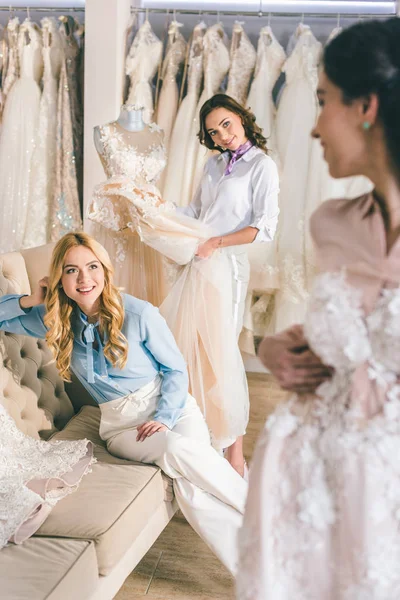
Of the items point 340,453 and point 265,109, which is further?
point 265,109

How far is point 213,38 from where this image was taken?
407 cm

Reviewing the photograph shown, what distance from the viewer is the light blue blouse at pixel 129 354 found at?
2.28m

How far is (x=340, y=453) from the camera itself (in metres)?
0.91

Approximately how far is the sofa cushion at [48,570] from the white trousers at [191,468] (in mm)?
454

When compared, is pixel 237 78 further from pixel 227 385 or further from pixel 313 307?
pixel 313 307

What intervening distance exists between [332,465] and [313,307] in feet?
0.65

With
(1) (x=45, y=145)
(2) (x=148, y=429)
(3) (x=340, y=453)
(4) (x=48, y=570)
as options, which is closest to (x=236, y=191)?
(2) (x=148, y=429)

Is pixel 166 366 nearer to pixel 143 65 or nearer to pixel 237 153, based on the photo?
pixel 237 153

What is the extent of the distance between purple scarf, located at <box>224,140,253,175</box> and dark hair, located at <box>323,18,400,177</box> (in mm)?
2213

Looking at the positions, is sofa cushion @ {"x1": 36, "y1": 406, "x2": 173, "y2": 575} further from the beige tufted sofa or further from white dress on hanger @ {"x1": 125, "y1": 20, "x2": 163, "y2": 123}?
white dress on hanger @ {"x1": 125, "y1": 20, "x2": 163, "y2": 123}

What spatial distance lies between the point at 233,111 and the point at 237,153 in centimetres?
19

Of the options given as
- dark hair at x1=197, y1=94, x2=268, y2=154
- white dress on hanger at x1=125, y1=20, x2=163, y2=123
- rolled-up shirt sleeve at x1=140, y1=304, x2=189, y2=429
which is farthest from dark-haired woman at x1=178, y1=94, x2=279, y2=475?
white dress on hanger at x1=125, y1=20, x2=163, y2=123

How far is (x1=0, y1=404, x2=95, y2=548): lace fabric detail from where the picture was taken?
181cm

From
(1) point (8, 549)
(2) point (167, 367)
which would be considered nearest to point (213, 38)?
(2) point (167, 367)
